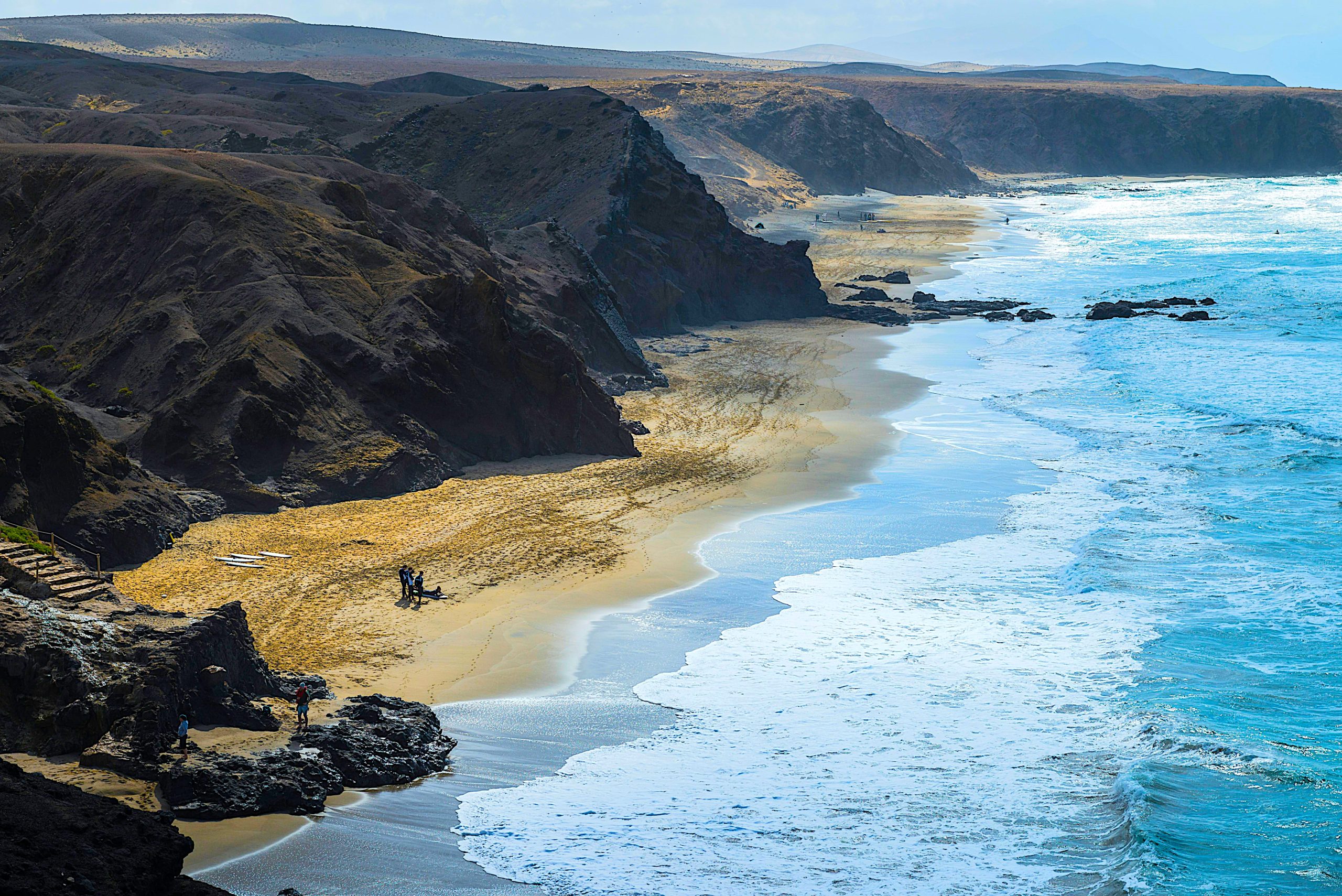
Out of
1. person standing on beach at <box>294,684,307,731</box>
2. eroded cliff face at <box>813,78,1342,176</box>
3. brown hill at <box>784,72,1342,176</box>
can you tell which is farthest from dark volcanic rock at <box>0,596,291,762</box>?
brown hill at <box>784,72,1342,176</box>

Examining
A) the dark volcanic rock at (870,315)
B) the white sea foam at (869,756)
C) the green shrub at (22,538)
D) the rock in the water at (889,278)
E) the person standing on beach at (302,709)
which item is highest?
the rock in the water at (889,278)

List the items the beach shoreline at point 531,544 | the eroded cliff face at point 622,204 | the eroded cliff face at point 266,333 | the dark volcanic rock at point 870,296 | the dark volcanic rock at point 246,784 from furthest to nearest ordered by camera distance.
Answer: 1. the dark volcanic rock at point 870,296
2. the eroded cliff face at point 622,204
3. the eroded cliff face at point 266,333
4. the beach shoreline at point 531,544
5. the dark volcanic rock at point 246,784

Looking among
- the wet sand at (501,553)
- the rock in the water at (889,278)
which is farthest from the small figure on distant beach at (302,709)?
the rock in the water at (889,278)

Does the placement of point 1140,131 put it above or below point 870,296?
above

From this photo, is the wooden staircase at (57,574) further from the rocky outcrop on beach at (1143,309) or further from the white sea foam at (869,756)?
the rocky outcrop on beach at (1143,309)

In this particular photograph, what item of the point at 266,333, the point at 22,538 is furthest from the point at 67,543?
the point at 266,333

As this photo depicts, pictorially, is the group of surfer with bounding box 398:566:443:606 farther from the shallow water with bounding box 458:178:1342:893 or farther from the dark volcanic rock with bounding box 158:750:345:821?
the dark volcanic rock with bounding box 158:750:345:821

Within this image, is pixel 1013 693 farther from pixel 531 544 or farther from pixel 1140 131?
pixel 1140 131
